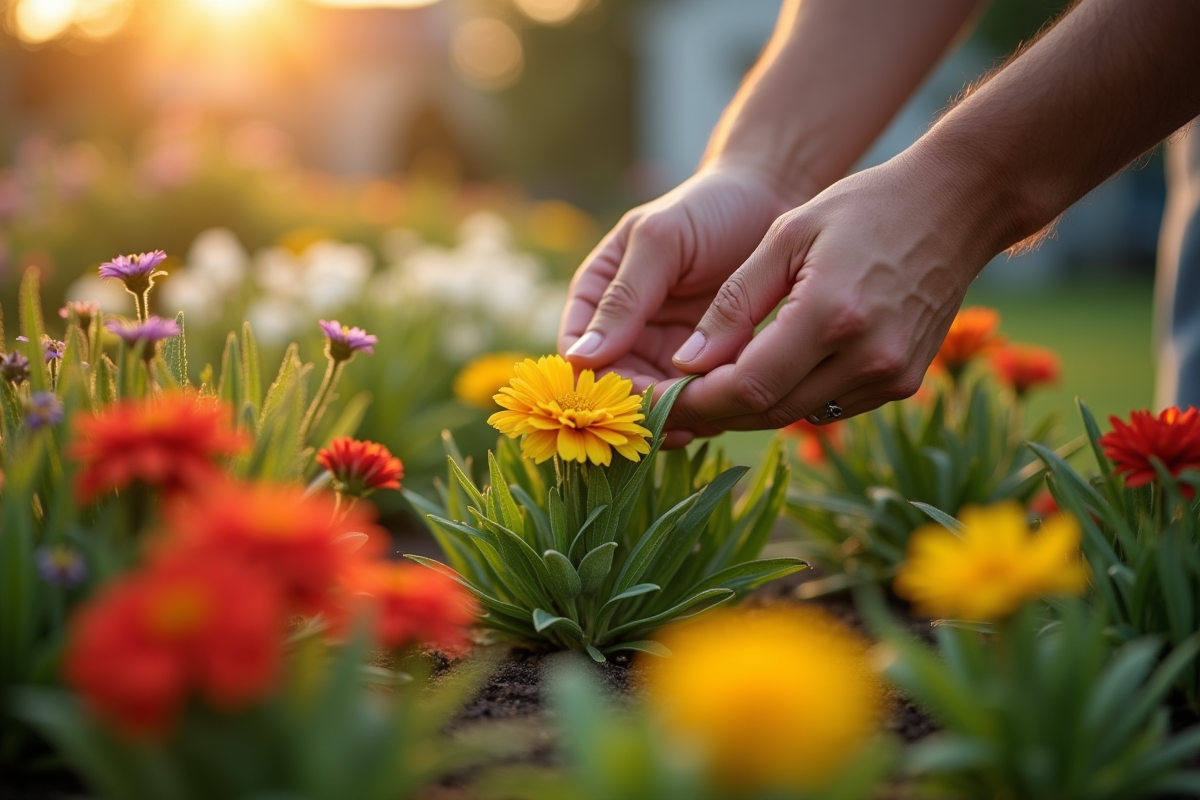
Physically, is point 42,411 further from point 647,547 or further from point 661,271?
point 661,271

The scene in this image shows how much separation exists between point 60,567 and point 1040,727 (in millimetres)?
1185

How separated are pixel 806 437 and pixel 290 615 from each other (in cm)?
168

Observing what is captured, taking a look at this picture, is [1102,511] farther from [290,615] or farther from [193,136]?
[193,136]

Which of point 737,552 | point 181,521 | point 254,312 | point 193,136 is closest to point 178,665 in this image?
point 181,521

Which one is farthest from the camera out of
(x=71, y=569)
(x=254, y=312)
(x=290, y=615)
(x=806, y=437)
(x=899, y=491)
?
(x=254, y=312)

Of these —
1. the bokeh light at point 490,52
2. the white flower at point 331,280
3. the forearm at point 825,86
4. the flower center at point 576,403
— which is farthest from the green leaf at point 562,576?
the bokeh light at point 490,52

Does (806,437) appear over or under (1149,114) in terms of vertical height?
under

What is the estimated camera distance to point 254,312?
14.4ft

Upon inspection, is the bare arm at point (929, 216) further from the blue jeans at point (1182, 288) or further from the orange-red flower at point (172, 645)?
the blue jeans at point (1182, 288)

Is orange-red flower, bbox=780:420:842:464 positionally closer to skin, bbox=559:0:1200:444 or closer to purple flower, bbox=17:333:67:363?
skin, bbox=559:0:1200:444

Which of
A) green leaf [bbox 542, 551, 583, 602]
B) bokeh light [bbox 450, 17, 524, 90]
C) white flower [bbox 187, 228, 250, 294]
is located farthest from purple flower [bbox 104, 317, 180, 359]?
bokeh light [bbox 450, 17, 524, 90]

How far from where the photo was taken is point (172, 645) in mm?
869

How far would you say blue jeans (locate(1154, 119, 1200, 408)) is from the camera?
312cm

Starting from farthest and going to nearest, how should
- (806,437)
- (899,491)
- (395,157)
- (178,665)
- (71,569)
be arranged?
1. (395,157)
2. (806,437)
3. (899,491)
4. (71,569)
5. (178,665)
